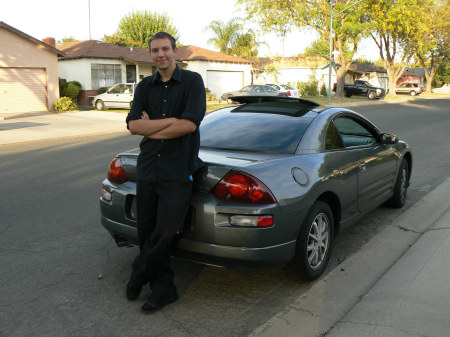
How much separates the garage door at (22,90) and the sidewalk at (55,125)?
1.16m

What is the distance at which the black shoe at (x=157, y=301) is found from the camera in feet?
10.6

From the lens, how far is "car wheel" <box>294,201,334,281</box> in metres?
3.57

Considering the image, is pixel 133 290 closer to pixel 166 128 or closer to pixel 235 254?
pixel 235 254

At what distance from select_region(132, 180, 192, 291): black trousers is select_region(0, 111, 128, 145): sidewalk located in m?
11.5

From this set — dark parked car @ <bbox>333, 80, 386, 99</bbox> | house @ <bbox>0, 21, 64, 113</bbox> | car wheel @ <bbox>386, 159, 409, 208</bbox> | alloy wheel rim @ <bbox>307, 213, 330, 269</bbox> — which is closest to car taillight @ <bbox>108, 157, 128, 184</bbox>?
alloy wheel rim @ <bbox>307, 213, 330, 269</bbox>

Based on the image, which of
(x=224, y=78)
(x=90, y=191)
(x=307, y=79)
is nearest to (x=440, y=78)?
(x=307, y=79)

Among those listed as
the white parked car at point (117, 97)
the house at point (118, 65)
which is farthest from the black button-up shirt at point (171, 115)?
the house at point (118, 65)

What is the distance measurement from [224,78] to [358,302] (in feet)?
116

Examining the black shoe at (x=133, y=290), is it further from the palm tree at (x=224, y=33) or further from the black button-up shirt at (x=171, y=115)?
the palm tree at (x=224, y=33)

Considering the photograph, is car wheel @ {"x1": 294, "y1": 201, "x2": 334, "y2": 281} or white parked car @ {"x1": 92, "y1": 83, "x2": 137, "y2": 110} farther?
white parked car @ {"x1": 92, "y1": 83, "x2": 137, "y2": 110}

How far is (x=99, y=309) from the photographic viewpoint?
3.30 m

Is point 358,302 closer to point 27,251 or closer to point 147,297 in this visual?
point 147,297

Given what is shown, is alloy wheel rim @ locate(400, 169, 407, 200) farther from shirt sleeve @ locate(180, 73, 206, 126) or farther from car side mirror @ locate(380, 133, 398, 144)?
shirt sleeve @ locate(180, 73, 206, 126)

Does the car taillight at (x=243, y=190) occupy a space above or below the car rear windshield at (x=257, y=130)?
below
